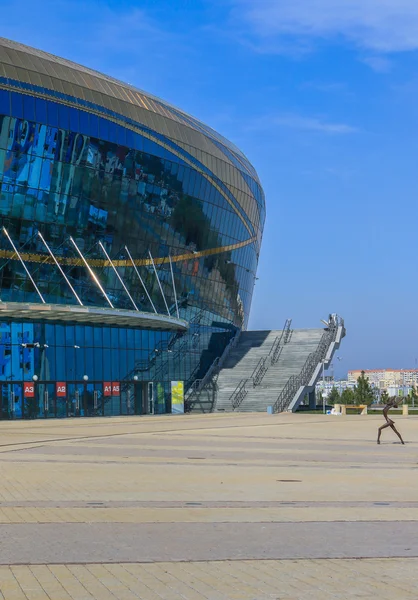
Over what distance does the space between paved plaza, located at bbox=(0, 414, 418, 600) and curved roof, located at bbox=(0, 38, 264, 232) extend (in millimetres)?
32295

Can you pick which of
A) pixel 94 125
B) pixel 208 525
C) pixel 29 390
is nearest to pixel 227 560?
pixel 208 525

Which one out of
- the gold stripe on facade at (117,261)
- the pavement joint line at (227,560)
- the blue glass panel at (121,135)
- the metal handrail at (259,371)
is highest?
the blue glass panel at (121,135)

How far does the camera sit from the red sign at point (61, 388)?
5688 cm

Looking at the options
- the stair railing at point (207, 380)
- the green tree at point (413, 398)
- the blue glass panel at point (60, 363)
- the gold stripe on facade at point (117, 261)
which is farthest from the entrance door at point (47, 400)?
the green tree at point (413, 398)

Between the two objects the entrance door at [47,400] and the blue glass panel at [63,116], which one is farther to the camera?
the entrance door at [47,400]

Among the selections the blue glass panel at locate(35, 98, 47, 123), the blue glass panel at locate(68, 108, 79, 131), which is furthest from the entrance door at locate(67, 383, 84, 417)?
the blue glass panel at locate(35, 98, 47, 123)

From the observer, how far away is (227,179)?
234 ft

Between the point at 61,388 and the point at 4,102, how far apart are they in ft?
58.3

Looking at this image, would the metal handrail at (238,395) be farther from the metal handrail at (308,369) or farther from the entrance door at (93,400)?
the entrance door at (93,400)

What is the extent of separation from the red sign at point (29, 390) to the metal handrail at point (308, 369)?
1650cm

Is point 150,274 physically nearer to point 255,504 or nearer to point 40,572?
point 255,504

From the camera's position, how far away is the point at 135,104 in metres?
60.6

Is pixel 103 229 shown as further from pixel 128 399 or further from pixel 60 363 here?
pixel 128 399

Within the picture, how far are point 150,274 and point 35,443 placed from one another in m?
32.9
